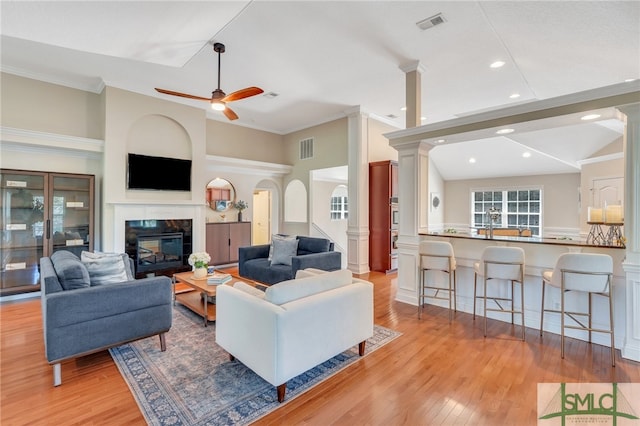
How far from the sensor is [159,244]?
5539 millimetres

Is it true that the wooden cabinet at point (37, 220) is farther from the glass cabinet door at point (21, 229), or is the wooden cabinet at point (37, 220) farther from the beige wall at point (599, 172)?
the beige wall at point (599, 172)

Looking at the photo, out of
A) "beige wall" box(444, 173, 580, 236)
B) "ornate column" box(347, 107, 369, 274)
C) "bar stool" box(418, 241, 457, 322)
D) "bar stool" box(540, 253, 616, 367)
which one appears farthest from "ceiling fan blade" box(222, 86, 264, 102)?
"beige wall" box(444, 173, 580, 236)

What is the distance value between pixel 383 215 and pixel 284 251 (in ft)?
8.10

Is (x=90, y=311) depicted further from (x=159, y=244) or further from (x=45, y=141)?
(x=45, y=141)

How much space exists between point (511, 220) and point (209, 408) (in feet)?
29.9

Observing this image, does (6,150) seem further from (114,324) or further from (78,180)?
(114,324)

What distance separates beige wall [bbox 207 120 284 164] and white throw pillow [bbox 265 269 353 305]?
17.1 ft

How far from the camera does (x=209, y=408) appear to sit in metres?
2.01

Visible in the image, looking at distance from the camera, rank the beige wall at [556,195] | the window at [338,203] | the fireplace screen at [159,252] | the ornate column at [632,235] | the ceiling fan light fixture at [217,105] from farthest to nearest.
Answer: the window at [338,203]
the beige wall at [556,195]
the fireplace screen at [159,252]
the ceiling fan light fixture at [217,105]
the ornate column at [632,235]

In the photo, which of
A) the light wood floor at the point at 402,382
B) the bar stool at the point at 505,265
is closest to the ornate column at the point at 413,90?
the bar stool at the point at 505,265

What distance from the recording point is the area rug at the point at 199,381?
196 cm

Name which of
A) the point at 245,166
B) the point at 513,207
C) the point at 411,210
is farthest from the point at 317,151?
the point at 513,207

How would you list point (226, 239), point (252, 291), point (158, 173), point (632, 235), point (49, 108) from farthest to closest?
point (226, 239) < point (158, 173) < point (49, 108) < point (632, 235) < point (252, 291)

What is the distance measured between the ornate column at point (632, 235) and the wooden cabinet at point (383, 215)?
3.68 m
